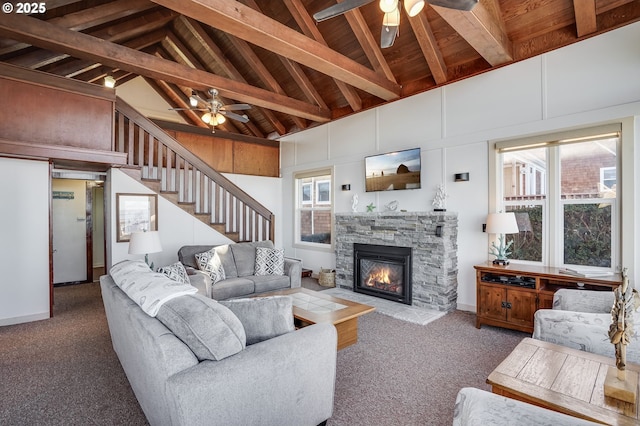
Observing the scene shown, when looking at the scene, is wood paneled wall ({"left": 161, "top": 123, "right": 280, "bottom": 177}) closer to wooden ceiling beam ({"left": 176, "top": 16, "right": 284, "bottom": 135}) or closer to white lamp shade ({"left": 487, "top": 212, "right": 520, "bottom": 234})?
wooden ceiling beam ({"left": 176, "top": 16, "right": 284, "bottom": 135})

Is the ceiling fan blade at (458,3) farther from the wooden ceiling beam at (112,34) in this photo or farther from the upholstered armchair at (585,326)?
the wooden ceiling beam at (112,34)

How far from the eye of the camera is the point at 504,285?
3.82 meters

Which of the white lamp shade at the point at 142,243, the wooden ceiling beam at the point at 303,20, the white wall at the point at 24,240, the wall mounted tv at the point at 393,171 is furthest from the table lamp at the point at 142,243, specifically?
the wooden ceiling beam at the point at 303,20

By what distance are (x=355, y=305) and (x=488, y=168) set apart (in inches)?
109

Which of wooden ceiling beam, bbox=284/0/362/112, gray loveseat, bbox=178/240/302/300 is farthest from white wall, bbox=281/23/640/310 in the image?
gray loveseat, bbox=178/240/302/300

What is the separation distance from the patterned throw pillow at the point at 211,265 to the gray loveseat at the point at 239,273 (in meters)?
0.09

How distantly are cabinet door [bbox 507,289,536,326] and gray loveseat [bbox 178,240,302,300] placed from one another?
3.06 meters

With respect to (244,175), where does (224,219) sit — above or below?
below

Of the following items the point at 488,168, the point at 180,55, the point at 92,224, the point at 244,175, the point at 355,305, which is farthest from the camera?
the point at 180,55

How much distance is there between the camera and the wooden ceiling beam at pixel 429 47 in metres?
4.32

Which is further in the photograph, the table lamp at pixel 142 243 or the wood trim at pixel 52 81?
the wood trim at pixel 52 81

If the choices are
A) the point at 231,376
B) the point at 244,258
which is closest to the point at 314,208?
the point at 244,258

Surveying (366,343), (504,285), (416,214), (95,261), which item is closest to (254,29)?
(416,214)

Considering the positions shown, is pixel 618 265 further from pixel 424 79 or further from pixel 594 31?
pixel 424 79
